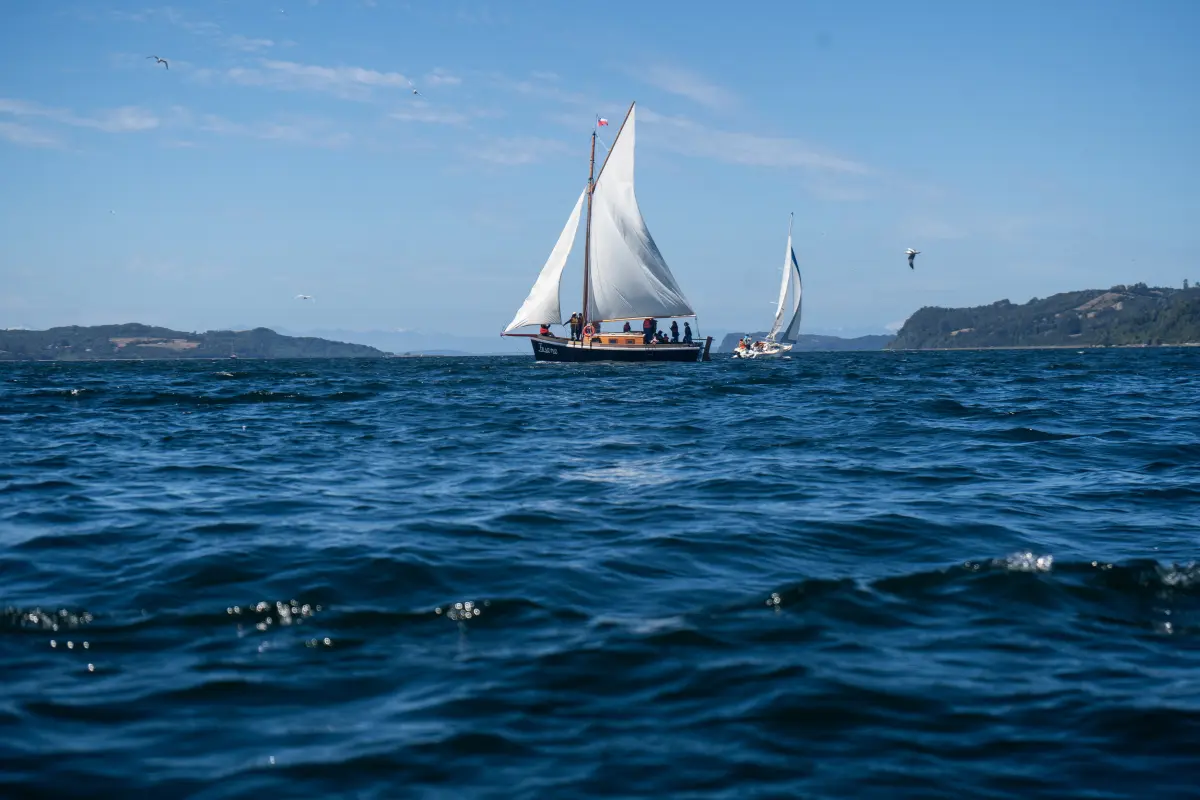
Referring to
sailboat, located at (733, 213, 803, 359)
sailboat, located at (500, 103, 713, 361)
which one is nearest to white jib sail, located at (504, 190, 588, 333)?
sailboat, located at (500, 103, 713, 361)

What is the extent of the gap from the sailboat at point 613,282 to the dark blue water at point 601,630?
175ft

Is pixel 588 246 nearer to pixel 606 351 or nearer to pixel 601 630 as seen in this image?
pixel 606 351

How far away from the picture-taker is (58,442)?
19984mm

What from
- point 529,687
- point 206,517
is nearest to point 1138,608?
point 529,687

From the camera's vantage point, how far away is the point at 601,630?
681 cm

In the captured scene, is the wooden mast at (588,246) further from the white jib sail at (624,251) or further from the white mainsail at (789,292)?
the white mainsail at (789,292)

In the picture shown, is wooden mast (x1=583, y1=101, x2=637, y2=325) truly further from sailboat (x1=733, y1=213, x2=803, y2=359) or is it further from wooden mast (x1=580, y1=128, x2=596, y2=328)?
sailboat (x1=733, y1=213, x2=803, y2=359)

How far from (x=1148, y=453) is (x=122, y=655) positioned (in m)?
17.2

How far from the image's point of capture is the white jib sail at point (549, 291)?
236ft

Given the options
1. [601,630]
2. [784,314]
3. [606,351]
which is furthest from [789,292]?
[601,630]

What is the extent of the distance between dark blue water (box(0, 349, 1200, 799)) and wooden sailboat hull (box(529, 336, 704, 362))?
192 feet

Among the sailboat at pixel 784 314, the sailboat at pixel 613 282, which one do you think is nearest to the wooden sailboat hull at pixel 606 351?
the sailboat at pixel 613 282

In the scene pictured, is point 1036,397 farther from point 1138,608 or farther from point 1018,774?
point 1018,774

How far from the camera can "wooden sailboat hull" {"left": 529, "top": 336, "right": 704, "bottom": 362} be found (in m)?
74.4
